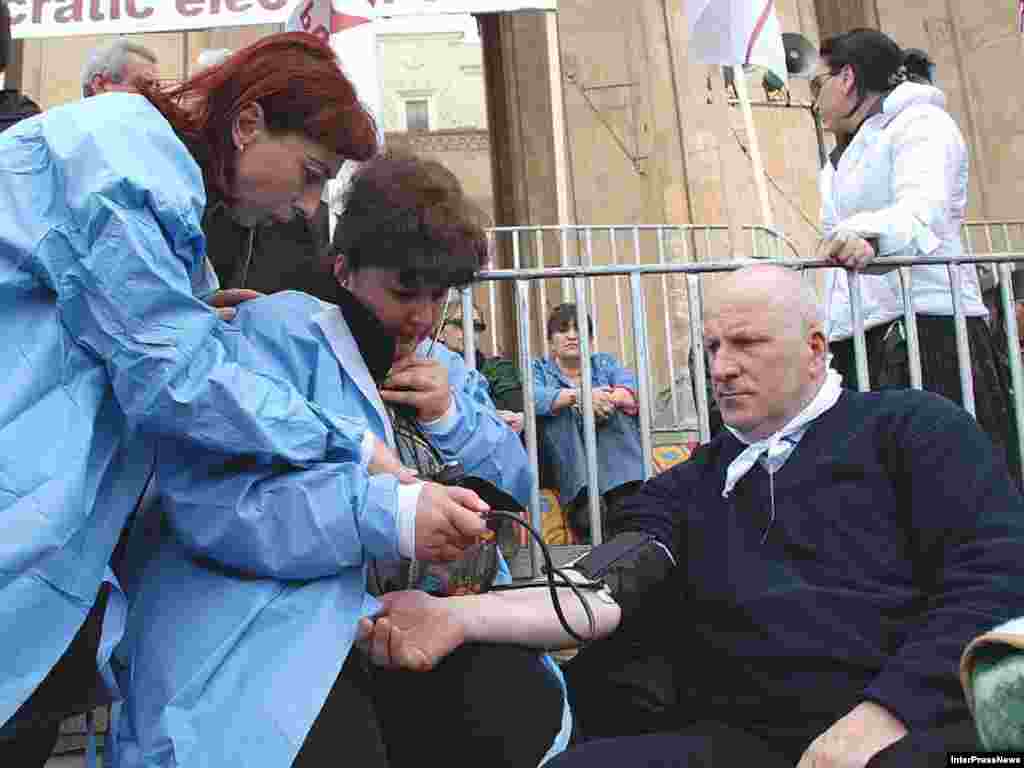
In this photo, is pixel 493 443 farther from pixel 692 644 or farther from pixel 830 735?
pixel 830 735

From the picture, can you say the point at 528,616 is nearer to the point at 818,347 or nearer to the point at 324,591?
Result: the point at 324,591

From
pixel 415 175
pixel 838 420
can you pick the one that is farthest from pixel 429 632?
pixel 838 420

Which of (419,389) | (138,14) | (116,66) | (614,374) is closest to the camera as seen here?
(419,389)

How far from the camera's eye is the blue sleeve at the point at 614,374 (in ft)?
17.2

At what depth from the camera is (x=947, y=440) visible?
90.2 inches

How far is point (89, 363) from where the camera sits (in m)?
1.73

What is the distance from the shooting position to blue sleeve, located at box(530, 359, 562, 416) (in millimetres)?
4793

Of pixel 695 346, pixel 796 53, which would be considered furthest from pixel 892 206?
pixel 796 53

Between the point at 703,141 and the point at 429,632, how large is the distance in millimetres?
7083

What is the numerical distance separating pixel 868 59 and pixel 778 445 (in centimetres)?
217

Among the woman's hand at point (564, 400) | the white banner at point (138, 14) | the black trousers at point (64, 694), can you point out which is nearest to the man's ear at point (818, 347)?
the black trousers at point (64, 694)

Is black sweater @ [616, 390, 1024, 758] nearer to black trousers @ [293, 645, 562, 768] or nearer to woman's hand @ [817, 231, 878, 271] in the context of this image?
black trousers @ [293, 645, 562, 768]

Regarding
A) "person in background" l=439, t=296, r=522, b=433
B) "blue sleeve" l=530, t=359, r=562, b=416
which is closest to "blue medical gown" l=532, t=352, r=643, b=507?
"blue sleeve" l=530, t=359, r=562, b=416

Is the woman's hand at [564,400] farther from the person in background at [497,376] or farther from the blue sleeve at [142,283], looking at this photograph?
the blue sleeve at [142,283]
